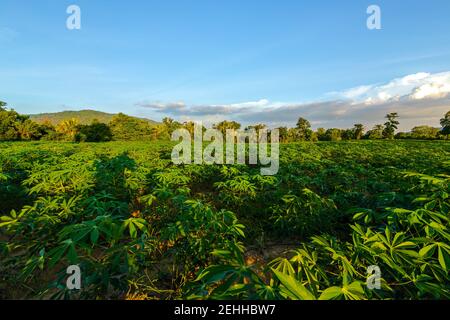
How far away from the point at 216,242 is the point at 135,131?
181 ft

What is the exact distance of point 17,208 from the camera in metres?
3.93

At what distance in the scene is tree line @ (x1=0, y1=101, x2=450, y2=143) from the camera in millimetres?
32938

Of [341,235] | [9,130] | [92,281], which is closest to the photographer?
[92,281]

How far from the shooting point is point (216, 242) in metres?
2.21

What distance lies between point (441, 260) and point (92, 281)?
2.18 m

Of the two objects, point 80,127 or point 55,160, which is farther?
point 80,127

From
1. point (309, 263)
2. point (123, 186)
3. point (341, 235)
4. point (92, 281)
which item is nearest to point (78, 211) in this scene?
point (123, 186)

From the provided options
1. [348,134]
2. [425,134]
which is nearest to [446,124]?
[425,134]

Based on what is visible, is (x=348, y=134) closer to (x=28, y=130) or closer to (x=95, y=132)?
(x=95, y=132)

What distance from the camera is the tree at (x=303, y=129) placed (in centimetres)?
4911

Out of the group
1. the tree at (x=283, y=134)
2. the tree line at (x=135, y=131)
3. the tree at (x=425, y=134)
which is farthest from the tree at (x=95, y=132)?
the tree at (x=425, y=134)

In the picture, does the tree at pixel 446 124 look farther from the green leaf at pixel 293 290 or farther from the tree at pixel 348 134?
the green leaf at pixel 293 290

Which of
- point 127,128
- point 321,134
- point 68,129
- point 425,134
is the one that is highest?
point 127,128
